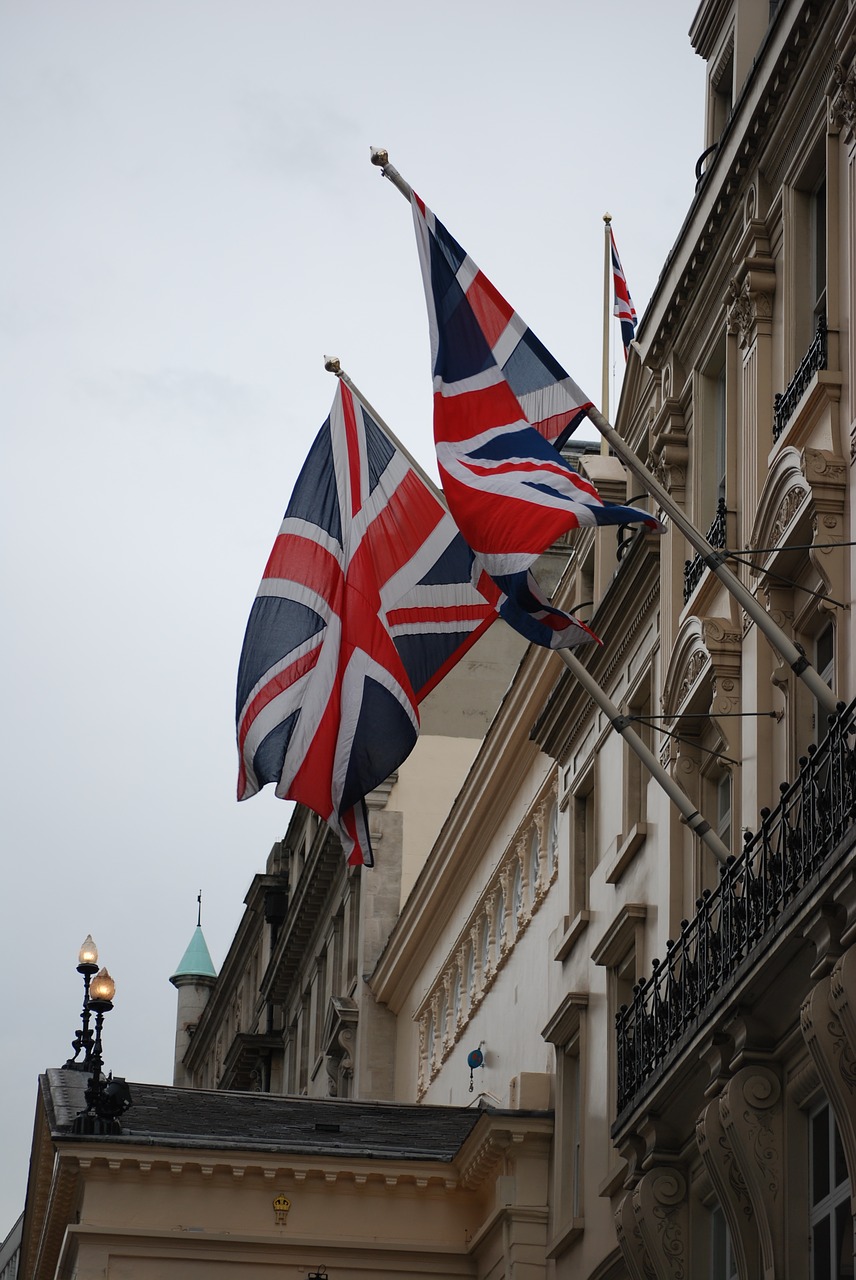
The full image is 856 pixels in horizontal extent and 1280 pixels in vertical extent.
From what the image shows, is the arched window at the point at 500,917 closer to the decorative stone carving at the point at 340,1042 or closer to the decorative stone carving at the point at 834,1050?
the decorative stone carving at the point at 340,1042

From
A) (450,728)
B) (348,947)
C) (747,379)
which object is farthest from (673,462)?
(348,947)

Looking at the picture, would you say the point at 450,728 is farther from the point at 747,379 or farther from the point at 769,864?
the point at 769,864

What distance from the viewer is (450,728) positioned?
50.5m

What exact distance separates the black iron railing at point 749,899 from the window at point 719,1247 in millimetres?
1333

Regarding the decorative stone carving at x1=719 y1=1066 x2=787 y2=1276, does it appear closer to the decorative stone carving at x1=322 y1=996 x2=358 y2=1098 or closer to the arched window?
the arched window

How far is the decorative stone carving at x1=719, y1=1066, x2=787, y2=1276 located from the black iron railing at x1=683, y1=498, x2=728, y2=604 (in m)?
5.76

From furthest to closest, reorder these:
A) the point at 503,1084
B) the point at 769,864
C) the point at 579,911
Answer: the point at 503,1084 < the point at 579,911 < the point at 769,864

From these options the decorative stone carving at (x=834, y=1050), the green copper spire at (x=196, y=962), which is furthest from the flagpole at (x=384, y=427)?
the green copper spire at (x=196, y=962)

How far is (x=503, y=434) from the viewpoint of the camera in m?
19.3

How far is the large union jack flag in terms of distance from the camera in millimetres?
23047

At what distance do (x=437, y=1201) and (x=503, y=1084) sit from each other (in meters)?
3.50

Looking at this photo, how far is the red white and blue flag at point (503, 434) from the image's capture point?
60.2 ft

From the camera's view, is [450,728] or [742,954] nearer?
[742,954]

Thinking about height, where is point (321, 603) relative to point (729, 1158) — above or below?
above
